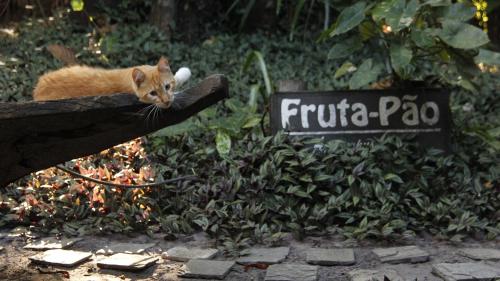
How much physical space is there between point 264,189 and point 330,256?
2.80 ft

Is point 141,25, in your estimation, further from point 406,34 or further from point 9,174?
point 9,174

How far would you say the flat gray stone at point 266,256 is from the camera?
299 centimetres

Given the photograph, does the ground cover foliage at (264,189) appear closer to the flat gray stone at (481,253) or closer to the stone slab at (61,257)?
the flat gray stone at (481,253)

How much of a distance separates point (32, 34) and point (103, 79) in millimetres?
4525

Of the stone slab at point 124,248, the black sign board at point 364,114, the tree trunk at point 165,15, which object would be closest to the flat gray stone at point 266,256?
the stone slab at point 124,248

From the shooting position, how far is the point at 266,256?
3.07 meters

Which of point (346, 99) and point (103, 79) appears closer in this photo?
point (103, 79)

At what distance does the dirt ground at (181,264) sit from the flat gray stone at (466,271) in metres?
0.05

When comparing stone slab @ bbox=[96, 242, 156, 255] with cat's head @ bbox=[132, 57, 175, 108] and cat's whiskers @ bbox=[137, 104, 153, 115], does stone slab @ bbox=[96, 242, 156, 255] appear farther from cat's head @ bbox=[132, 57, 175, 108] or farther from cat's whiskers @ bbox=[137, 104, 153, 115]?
cat's whiskers @ bbox=[137, 104, 153, 115]

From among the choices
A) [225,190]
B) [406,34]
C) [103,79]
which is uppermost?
[406,34]

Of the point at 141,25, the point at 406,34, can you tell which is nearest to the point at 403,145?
the point at 406,34

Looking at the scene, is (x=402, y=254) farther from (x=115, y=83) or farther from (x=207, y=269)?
(x=115, y=83)

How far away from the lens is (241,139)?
446 centimetres

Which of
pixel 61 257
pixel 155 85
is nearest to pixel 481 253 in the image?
pixel 155 85
